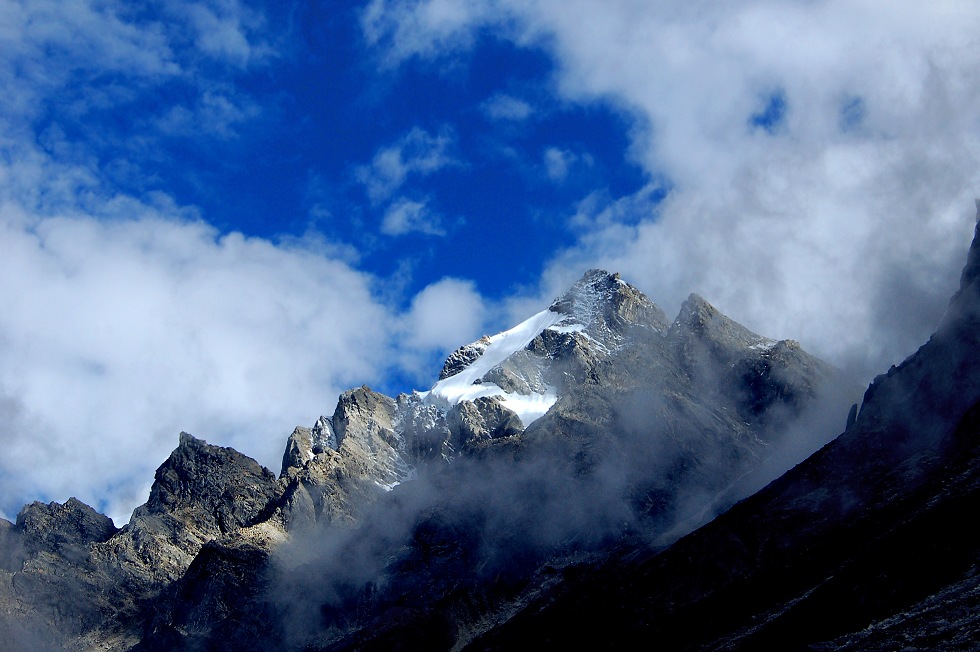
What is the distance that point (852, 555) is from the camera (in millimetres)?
141375

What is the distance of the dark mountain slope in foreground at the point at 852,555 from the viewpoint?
119312 millimetres

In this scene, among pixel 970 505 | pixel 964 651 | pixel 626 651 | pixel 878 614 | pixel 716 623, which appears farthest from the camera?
pixel 626 651

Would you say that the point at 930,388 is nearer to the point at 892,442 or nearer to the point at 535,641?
the point at 892,442

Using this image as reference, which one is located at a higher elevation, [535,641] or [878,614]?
[535,641]

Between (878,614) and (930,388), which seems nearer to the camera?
(878,614)

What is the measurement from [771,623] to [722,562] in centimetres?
4200

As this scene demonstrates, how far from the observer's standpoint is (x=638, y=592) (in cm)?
17825

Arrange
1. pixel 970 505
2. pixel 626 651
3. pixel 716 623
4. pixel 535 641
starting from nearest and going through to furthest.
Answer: pixel 970 505 → pixel 716 623 → pixel 626 651 → pixel 535 641

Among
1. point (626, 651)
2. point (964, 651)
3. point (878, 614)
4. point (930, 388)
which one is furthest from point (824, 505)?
point (964, 651)

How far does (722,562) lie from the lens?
17638cm

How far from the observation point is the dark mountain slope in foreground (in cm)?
11931

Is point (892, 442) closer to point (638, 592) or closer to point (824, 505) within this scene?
point (824, 505)

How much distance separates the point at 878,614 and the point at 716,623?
30.2 m

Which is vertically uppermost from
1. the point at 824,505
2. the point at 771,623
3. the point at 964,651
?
the point at 824,505
